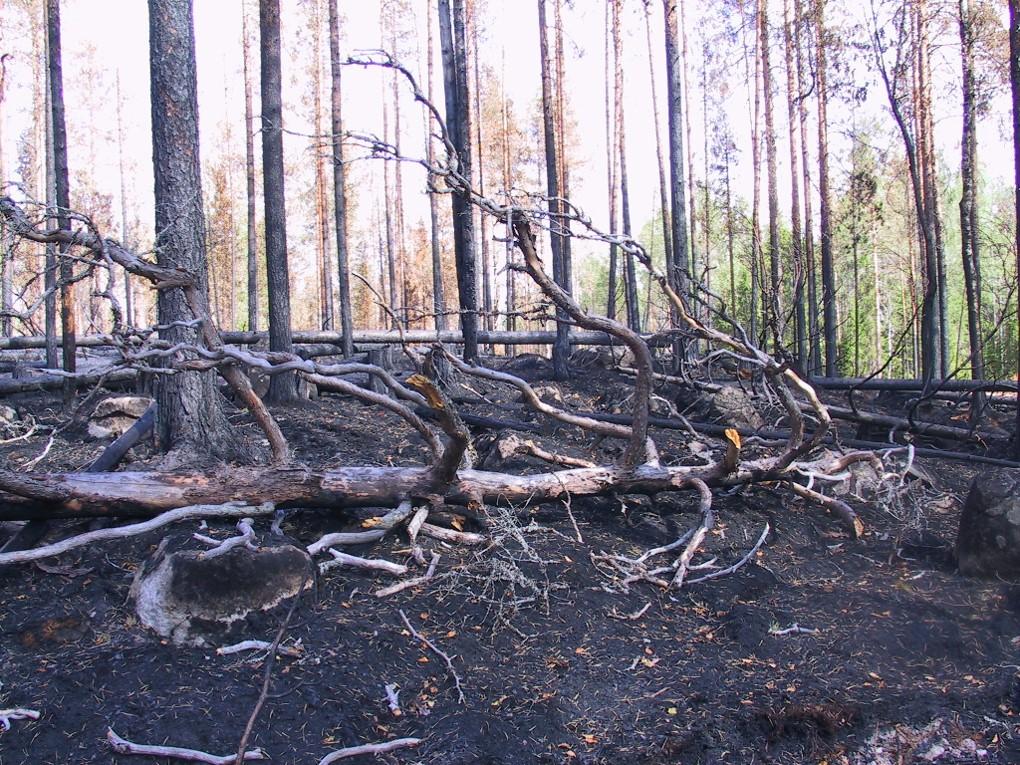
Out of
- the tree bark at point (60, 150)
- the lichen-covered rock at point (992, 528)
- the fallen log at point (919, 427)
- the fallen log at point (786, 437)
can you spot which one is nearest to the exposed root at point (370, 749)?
the lichen-covered rock at point (992, 528)

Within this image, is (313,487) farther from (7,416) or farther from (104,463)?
(7,416)

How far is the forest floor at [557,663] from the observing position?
11.7ft

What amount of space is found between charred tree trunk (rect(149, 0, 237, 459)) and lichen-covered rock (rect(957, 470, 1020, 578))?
570 cm

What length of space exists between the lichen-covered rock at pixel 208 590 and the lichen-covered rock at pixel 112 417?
13.0 feet

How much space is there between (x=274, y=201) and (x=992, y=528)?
8452mm

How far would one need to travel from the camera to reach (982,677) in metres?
4.19

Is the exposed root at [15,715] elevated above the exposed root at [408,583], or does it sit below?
below

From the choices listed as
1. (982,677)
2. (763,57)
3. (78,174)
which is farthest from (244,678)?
(78,174)

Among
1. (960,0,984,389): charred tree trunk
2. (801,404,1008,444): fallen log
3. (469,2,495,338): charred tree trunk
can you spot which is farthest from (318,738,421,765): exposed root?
(469,2,495,338): charred tree trunk

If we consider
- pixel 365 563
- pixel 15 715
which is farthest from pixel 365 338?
pixel 15 715

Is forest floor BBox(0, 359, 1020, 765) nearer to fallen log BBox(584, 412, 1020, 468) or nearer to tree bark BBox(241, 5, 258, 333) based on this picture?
fallen log BBox(584, 412, 1020, 468)

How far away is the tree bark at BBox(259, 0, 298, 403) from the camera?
372 inches

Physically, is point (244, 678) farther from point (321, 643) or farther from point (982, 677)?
point (982, 677)

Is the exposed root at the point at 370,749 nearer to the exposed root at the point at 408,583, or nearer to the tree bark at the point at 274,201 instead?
the exposed root at the point at 408,583
